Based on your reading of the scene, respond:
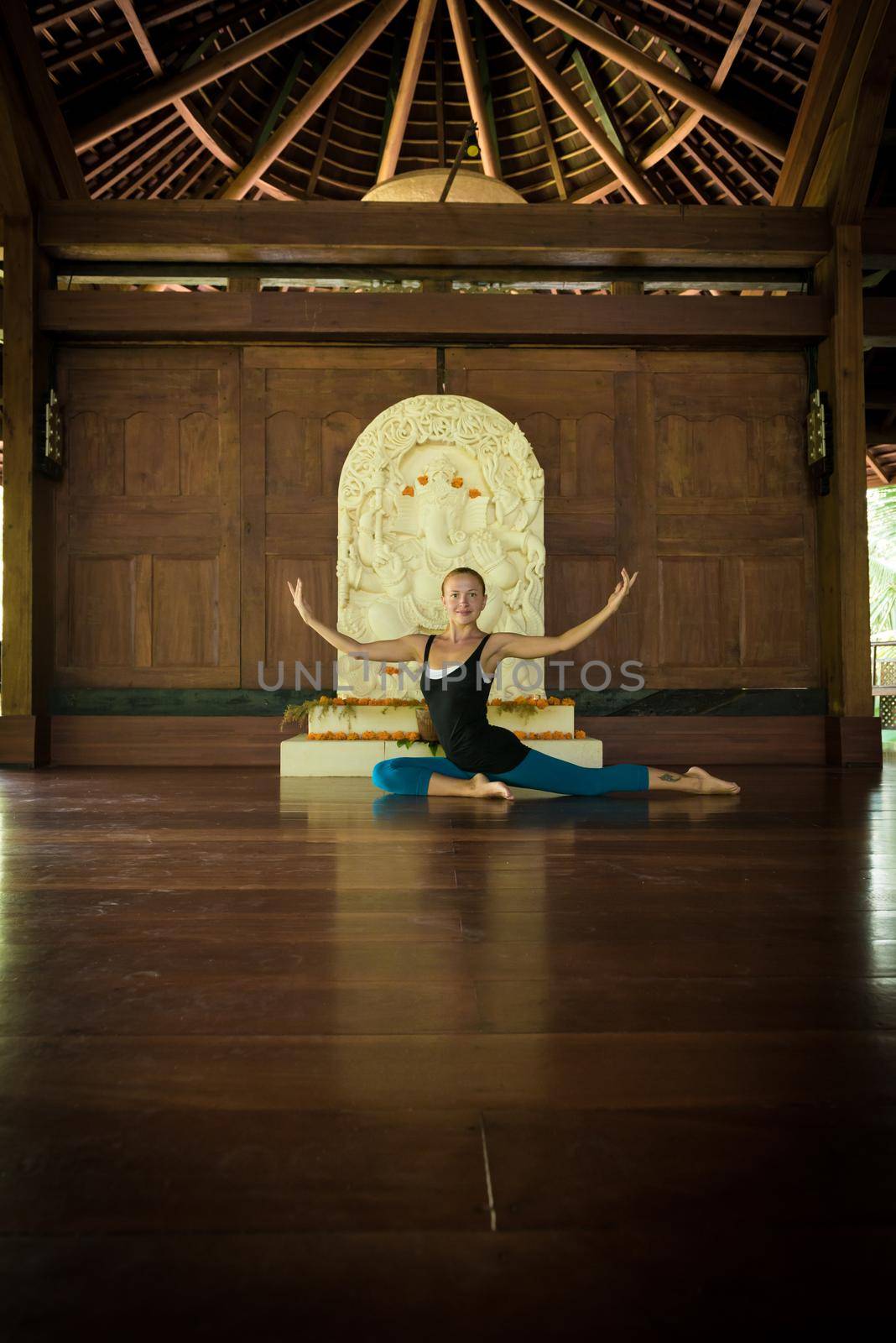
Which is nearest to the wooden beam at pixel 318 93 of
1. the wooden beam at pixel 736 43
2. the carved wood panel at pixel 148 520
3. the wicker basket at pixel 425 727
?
the wooden beam at pixel 736 43

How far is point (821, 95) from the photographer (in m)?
6.65

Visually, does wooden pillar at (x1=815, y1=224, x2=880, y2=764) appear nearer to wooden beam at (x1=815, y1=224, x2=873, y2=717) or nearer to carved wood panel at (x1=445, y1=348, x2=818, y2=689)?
wooden beam at (x1=815, y1=224, x2=873, y2=717)

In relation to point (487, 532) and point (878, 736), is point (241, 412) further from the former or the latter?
point (878, 736)

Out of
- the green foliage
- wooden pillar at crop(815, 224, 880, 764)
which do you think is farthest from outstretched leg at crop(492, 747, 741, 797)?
the green foliage

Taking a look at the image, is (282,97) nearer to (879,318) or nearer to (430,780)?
(879,318)

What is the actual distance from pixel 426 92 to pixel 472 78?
2.15 m

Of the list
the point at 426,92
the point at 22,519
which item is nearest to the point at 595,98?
the point at 426,92

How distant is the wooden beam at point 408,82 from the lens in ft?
31.2

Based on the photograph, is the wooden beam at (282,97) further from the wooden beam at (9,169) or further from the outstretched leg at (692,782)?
the outstretched leg at (692,782)

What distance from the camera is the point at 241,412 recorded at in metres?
6.95

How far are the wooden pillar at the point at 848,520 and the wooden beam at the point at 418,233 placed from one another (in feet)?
1.03

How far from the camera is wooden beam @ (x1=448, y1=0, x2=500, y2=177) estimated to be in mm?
9836

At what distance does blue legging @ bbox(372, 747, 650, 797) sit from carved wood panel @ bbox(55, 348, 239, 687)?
268 centimetres

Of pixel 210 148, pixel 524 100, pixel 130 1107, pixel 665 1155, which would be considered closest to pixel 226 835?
pixel 130 1107
